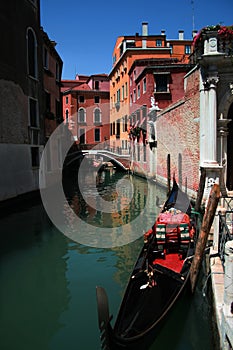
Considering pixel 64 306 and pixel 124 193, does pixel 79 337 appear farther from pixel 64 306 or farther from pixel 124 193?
pixel 124 193

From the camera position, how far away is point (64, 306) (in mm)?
3600

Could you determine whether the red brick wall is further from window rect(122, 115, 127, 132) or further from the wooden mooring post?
window rect(122, 115, 127, 132)

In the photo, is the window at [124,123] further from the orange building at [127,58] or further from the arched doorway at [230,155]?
the arched doorway at [230,155]

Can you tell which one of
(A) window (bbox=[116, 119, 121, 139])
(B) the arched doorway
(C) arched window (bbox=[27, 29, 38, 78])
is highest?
(C) arched window (bbox=[27, 29, 38, 78])

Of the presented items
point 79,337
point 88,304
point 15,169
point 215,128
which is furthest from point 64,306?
point 15,169

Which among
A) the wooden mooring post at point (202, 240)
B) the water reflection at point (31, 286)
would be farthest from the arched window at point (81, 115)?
the wooden mooring post at point (202, 240)

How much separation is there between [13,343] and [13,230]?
3737mm

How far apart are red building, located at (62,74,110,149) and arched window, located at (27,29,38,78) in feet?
47.6

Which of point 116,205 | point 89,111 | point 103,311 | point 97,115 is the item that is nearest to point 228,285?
point 103,311

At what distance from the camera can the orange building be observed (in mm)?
19250

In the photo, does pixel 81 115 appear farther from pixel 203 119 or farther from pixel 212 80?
pixel 212 80

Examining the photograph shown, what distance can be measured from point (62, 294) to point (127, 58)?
1777cm

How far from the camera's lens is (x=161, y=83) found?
1445 cm

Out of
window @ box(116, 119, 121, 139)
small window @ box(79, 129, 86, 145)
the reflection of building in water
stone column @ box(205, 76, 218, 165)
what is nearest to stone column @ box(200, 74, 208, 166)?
stone column @ box(205, 76, 218, 165)
